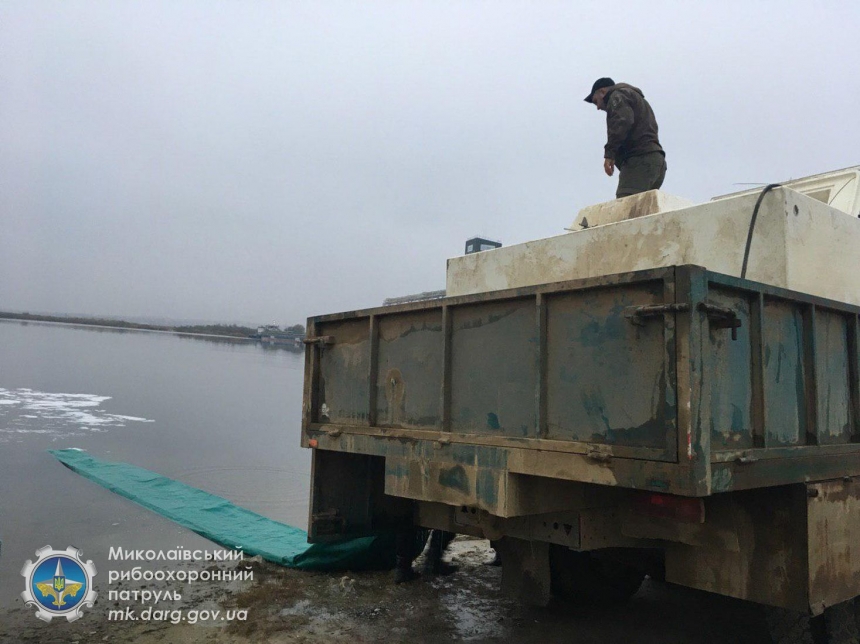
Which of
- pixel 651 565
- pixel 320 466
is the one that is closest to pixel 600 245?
pixel 651 565

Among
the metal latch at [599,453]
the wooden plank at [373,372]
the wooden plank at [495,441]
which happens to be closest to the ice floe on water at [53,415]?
the wooden plank at [495,441]

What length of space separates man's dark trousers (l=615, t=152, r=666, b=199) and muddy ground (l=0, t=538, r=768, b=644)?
10.8ft

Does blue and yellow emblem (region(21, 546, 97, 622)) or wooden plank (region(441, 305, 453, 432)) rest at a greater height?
wooden plank (region(441, 305, 453, 432))

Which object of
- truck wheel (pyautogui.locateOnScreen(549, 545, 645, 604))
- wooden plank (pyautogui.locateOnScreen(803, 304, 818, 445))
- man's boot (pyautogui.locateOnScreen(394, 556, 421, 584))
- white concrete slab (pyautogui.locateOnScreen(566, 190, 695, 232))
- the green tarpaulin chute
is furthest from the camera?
the green tarpaulin chute

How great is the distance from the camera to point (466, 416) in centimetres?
359

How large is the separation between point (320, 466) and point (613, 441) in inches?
99.1

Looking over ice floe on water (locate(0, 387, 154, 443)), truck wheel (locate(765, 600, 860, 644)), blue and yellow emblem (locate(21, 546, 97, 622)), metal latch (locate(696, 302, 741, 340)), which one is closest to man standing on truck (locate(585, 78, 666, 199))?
metal latch (locate(696, 302, 741, 340))

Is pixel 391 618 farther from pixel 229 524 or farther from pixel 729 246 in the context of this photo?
pixel 729 246

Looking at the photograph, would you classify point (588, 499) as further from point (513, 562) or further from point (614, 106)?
point (614, 106)

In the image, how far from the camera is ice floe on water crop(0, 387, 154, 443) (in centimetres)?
1261

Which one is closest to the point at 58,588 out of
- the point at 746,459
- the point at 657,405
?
the point at 657,405

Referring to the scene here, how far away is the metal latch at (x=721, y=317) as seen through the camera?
8.71 ft

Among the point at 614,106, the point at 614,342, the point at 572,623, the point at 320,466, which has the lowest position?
the point at 572,623

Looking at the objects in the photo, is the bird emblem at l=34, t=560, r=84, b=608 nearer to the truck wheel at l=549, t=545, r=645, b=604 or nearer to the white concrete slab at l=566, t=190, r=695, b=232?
the truck wheel at l=549, t=545, r=645, b=604
